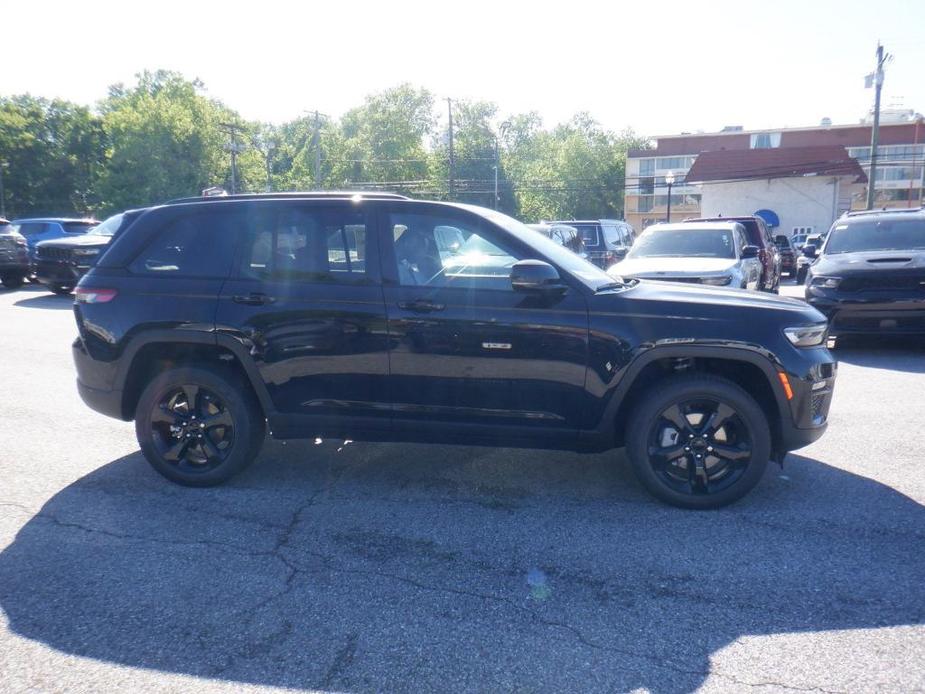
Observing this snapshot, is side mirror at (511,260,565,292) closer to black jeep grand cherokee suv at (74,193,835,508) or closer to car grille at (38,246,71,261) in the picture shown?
black jeep grand cherokee suv at (74,193,835,508)

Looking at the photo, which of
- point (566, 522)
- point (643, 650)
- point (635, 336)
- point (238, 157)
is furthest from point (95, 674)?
point (238, 157)

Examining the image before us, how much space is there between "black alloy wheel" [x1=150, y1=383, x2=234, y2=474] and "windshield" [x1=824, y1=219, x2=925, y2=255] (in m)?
9.29

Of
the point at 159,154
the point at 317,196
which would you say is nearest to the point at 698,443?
the point at 317,196

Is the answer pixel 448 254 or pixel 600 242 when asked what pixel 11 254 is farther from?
pixel 448 254

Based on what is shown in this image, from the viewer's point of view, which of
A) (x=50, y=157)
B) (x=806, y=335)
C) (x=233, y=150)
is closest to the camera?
(x=806, y=335)

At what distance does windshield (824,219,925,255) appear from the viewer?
10375mm

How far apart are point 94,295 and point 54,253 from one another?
42.1 ft

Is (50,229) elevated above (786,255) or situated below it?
above

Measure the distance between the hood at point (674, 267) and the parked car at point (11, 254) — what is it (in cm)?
1449

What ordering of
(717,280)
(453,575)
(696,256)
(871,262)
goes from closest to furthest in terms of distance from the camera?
(453,575) → (871,262) → (717,280) → (696,256)

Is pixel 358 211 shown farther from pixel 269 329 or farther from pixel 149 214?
pixel 149 214

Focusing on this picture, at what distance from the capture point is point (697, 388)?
4.41m

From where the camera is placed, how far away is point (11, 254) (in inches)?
692

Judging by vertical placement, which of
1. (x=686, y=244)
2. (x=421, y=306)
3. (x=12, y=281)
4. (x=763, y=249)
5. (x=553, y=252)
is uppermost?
(x=553, y=252)
